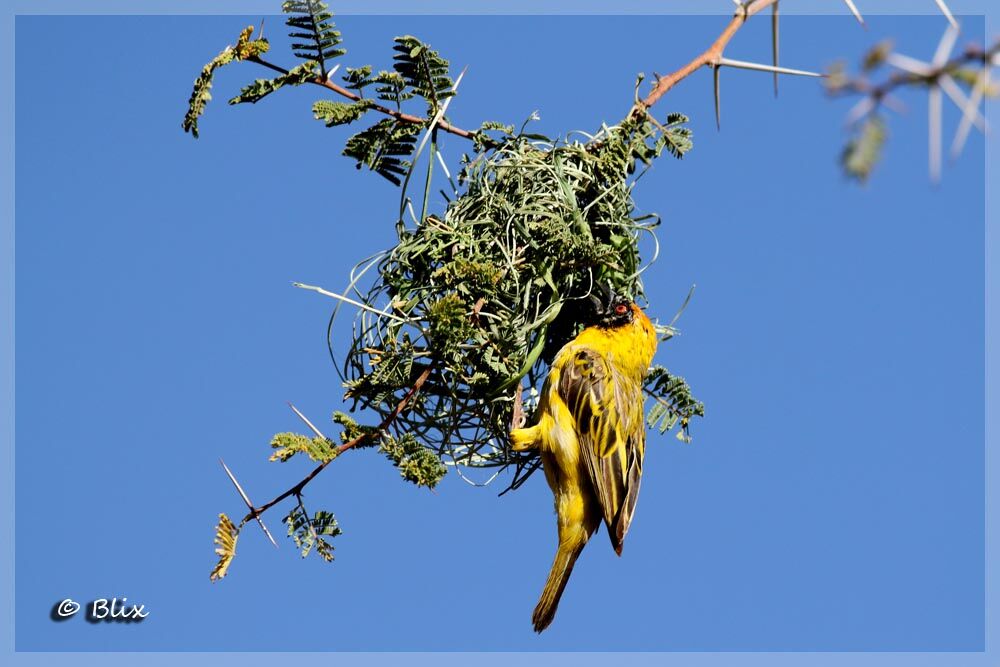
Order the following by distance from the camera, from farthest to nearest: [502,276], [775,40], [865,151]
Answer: [502,276]
[775,40]
[865,151]

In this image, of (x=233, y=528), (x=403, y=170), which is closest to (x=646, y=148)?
(x=403, y=170)

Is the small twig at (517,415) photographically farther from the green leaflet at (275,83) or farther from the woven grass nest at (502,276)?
the green leaflet at (275,83)

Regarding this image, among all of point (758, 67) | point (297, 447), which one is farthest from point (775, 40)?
point (297, 447)

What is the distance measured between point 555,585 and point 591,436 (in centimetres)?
59

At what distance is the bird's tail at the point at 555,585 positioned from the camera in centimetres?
415

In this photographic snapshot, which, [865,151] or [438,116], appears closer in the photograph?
[865,151]

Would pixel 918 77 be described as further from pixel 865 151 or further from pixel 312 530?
pixel 312 530

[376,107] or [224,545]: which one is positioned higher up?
[376,107]

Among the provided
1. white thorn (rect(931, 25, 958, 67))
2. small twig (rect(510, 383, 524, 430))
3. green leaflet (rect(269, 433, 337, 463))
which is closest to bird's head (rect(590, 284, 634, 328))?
small twig (rect(510, 383, 524, 430))

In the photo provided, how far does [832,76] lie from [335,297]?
301 cm

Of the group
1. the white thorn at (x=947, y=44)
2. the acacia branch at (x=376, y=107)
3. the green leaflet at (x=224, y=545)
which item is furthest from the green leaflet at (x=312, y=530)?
the white thorn at (x=947, y=44)

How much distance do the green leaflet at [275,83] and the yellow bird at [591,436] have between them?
155cm

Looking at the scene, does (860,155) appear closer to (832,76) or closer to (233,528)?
(832,76)

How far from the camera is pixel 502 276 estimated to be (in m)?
3.93
